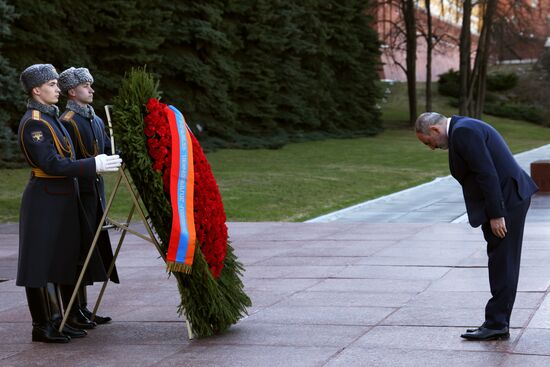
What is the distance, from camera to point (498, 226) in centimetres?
663

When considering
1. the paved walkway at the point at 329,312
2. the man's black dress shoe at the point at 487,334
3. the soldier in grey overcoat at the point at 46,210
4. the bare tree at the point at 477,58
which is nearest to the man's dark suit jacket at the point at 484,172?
the man's black dress shoe at the point at 487,334

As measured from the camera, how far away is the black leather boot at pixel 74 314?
766 cm

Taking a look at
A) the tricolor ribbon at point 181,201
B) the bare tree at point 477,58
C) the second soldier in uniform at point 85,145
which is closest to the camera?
the tricolor ribbon at point 181,201

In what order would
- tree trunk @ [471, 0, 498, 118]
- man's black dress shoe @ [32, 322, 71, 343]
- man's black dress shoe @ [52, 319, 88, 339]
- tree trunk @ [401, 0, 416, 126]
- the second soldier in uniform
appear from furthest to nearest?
tree trunk @ [401, 0, 416, 126] < tree trunk @ [471, 0, 498, 118] < the second soldier in uniform < man's black dress shoe @ [52, 319, 88, 339] < man's black dress shoe @ [32, 322, 71, 343]

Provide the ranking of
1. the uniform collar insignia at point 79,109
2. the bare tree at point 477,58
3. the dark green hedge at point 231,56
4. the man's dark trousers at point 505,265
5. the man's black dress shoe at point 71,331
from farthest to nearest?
1. the bare tree at point 477,58
2. the dark green hedge at point 231,56
3. the uniform collar insignia at point 79,109
4. the man's black dress shoe at point 71,331
5. the man's dark trousers at point 505,265

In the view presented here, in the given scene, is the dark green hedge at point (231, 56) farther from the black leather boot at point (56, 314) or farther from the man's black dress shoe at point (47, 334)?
the man's black dress shoe at point (47, 334)

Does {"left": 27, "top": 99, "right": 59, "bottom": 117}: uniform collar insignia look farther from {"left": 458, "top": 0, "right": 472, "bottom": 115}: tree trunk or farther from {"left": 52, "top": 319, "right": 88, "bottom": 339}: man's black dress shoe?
{"left": 458, "top": 0, "right": 472, "bottom": 115}: tree trunk

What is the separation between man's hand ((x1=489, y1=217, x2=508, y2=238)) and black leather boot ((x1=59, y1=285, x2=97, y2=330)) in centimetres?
301

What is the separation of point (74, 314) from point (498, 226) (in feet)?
10.3

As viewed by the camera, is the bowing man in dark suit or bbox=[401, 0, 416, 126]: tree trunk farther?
bbox=[401, 0, 416, 126]: tree trunk

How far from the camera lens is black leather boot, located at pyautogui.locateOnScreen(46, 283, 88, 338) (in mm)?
7418

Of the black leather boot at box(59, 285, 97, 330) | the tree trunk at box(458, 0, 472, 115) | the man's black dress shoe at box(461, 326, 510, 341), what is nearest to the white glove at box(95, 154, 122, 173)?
the black leather boot at box(59, 285, 97, 330)

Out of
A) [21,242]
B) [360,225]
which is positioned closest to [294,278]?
[21,242]

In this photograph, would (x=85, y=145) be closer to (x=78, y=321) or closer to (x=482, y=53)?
(x=78, y=321)
